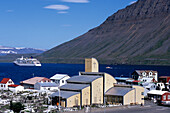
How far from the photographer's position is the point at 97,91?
222ft

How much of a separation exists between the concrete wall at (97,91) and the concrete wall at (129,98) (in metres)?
4.91

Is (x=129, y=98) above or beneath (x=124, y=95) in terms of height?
beneath

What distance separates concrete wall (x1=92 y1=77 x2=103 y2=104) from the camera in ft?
219

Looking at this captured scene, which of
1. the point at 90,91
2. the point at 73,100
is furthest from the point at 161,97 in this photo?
the point at 73,100

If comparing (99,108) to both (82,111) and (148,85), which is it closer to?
(82,111)

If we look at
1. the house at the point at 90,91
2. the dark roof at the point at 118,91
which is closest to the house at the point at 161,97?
the house at the point at 90,91

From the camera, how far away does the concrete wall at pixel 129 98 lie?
219 ft

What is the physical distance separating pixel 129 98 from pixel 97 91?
21.5 feet

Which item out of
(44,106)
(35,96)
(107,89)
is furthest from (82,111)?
(35,96)

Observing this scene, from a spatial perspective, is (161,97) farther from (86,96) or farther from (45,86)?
(45,86)

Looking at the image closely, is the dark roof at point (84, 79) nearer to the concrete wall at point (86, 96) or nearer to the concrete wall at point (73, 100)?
the concrete wall at point (86, 96)

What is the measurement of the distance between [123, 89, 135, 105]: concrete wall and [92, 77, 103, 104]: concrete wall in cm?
491

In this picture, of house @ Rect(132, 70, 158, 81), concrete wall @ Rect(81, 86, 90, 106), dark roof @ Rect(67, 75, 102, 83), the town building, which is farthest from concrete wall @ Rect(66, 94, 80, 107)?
house @ Rect(132, 70, 158, 81)

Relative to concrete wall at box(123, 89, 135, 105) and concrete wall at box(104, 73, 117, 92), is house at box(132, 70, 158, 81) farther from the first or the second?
concrete wall at box(123, 89, 135, 105)
